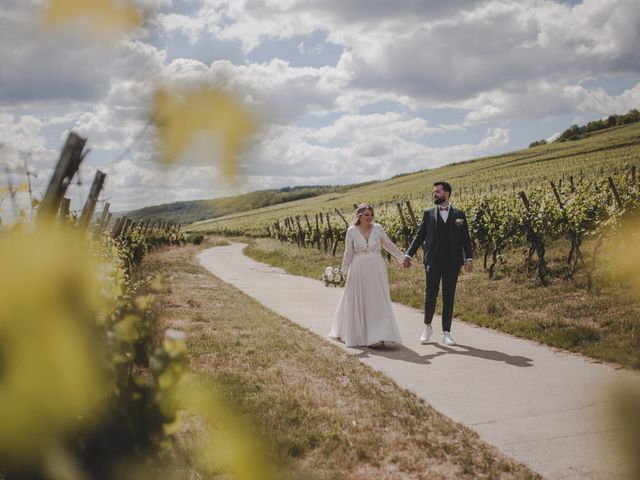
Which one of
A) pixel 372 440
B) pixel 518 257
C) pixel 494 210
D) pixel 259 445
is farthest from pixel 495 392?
pixel 494 210

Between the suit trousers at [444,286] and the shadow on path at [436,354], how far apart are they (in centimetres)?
45

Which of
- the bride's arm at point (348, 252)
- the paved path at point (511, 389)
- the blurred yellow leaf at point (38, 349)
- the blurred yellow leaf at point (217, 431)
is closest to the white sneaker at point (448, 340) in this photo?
the paved path at point (511, 389)

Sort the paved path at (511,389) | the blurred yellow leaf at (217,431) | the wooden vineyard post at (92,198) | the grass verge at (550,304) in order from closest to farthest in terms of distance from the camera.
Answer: the wooden vineyard post at (92,198), the blurred yellow leaf at (217,431), the paved path at (511,389), the grass verge at (550,304)

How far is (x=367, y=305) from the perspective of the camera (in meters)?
8.18

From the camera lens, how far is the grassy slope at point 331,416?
3906 millimetres

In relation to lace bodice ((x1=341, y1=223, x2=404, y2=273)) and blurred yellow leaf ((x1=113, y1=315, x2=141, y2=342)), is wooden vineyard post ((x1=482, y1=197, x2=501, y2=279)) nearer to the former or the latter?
lace bodice ((x1=341, y1=223, x2=404, y2=273))

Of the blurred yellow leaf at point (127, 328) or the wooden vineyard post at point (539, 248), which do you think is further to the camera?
the wooden vineyard post at point (539, 248)

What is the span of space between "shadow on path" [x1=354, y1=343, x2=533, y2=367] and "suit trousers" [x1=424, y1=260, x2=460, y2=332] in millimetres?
454

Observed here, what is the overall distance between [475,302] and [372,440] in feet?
22.4

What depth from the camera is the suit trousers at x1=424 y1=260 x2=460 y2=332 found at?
8055 millimetres

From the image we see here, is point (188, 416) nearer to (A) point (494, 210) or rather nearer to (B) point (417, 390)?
(B) point (417, 390)

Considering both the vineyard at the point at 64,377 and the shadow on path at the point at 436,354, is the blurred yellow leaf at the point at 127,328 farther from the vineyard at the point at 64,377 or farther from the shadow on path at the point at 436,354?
the shadow on path at the point at 436,354

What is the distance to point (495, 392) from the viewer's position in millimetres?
5641

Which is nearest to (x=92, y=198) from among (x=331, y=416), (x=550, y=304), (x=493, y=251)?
(x=331, y=416)
